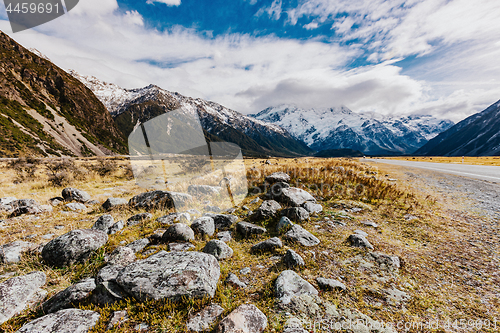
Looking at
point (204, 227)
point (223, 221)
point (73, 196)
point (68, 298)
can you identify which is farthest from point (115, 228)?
point (73, 196)

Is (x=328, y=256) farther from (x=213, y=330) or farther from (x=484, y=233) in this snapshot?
(x=484, y=233)

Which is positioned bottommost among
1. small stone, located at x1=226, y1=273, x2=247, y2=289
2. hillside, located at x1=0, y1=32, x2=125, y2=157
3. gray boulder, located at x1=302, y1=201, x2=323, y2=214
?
small stone, located at x1=226, y1=273, x2=247, y2=289

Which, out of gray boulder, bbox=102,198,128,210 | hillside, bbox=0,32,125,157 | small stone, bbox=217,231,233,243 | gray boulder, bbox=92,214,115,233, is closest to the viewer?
small stone, bbox=217,231,233,243

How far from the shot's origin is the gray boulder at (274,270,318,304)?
131 inches

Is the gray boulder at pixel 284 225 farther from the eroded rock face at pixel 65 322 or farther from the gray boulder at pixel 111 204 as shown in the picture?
the gray boulder at pixel 111 204

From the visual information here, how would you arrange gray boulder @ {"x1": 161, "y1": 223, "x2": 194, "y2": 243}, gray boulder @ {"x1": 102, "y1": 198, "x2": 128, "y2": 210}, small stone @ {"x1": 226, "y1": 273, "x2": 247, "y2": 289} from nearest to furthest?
small stone @ {"x1": 226, "y1": 273, "x2": 247, "y2": 289} → gray boulder @ {"x1": 161, "y1": 223, "x2": 194, "y2": 243} → gray boulder @ {"x1": 102, "y1": 198, "x2": 128, "y2": 210}

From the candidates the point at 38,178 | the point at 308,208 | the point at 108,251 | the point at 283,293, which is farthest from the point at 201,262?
the point at 38,178

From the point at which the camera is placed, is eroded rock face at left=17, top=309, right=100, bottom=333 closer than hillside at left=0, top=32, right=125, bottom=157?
Yes

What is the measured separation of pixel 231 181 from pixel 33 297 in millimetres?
9002

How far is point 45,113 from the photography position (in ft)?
432

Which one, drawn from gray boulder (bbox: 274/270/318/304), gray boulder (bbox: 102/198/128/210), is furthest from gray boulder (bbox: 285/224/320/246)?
gray boulder (bbox: 102/198/128/210)

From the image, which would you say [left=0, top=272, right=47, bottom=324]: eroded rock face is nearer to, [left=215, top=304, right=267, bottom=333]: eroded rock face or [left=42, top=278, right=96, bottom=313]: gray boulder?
[left=42, top=278, right=96, bottom=313]: gray boulder

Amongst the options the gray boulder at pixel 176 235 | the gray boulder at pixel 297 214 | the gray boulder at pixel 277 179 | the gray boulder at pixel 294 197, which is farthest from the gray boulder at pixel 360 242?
the gray boulder at pixel 277 179

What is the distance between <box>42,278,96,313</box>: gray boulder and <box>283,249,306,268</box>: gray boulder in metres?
3.72
